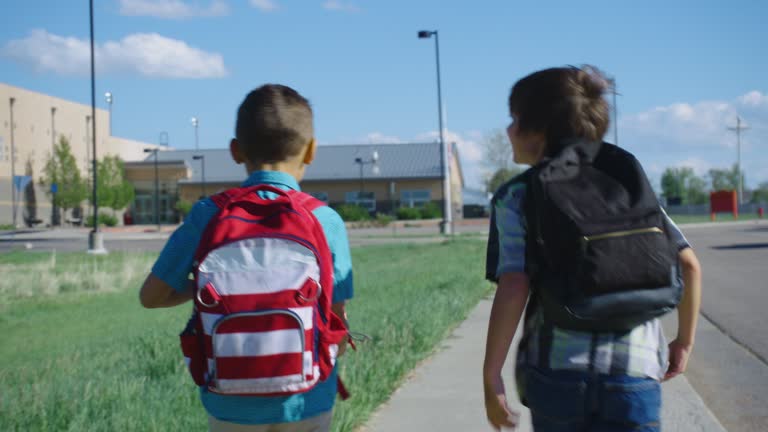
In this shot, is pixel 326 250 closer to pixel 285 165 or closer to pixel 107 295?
pixel 285 165

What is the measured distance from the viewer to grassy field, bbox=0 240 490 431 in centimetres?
497

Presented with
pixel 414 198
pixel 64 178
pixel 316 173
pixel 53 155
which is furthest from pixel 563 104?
pixel 316 173

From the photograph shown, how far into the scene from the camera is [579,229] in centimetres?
225

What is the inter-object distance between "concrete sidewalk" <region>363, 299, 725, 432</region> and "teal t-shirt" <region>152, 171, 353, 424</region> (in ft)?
9.10

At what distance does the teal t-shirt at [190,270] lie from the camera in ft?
8.00

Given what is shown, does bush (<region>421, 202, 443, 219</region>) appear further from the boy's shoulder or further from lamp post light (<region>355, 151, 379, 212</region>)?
the boy's shoulder

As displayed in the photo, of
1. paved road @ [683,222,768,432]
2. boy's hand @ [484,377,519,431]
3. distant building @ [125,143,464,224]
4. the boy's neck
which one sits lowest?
paved road @ [683,222,768,432]

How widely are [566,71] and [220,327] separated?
1.29m

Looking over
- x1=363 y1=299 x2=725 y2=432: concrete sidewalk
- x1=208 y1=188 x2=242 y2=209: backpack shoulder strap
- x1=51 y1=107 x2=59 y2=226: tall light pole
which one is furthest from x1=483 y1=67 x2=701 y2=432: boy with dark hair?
x1=51 y1=107 x2=59 y2=226: tall light pole

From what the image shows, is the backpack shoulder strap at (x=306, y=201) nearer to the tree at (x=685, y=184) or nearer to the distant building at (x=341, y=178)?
the distant building at (x=341, y=178)

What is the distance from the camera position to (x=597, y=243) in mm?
2250

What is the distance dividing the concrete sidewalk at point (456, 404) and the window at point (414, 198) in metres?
59.1

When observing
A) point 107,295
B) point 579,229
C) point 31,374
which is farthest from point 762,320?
point 107,295

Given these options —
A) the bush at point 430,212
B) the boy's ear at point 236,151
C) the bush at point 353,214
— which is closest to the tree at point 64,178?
the bush at point 353,214
